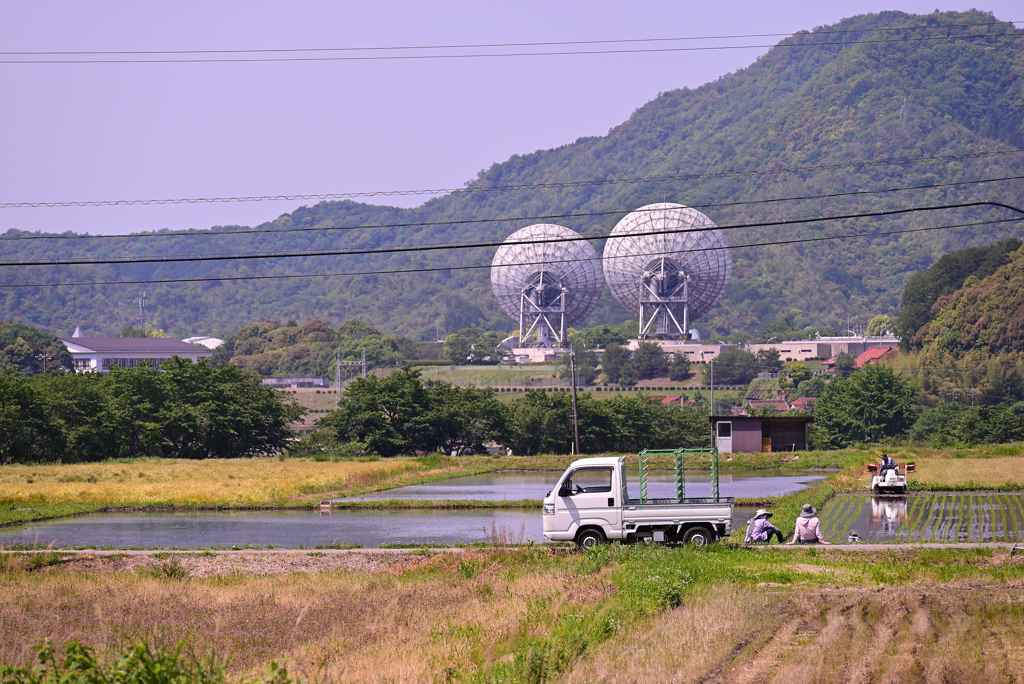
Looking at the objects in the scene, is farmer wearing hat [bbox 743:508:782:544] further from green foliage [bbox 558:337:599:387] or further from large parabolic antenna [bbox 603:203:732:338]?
green foliage [bbox 558:337:599:387]

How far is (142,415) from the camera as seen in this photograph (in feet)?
210

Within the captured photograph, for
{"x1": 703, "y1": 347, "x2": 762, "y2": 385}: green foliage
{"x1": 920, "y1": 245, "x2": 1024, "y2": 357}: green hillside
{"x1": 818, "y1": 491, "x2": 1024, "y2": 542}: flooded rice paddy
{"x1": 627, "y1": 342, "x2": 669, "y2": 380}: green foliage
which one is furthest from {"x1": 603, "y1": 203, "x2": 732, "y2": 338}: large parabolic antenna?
{"x1": 818, "y1": 491, "x2": 1024, "y2": 542}: flooded rice paddy

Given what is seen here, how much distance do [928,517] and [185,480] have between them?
32.4m

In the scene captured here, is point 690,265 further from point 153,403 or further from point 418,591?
point 418,591

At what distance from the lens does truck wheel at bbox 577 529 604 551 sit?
21109mm

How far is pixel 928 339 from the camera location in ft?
472

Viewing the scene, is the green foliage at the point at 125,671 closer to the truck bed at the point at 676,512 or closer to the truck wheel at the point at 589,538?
the truck wheel at the point at 589,538

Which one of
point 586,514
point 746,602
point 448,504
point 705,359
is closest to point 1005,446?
point 448,504

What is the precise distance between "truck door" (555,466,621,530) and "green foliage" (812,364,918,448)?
6923 cm

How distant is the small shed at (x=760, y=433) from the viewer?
63812 millimetres

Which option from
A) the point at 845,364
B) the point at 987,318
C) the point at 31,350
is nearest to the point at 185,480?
the point at 987,318

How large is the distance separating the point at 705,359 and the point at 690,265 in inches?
758

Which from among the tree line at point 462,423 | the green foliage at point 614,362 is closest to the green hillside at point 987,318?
the green foliage at point 614,362

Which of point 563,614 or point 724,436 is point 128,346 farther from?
point 563,614
